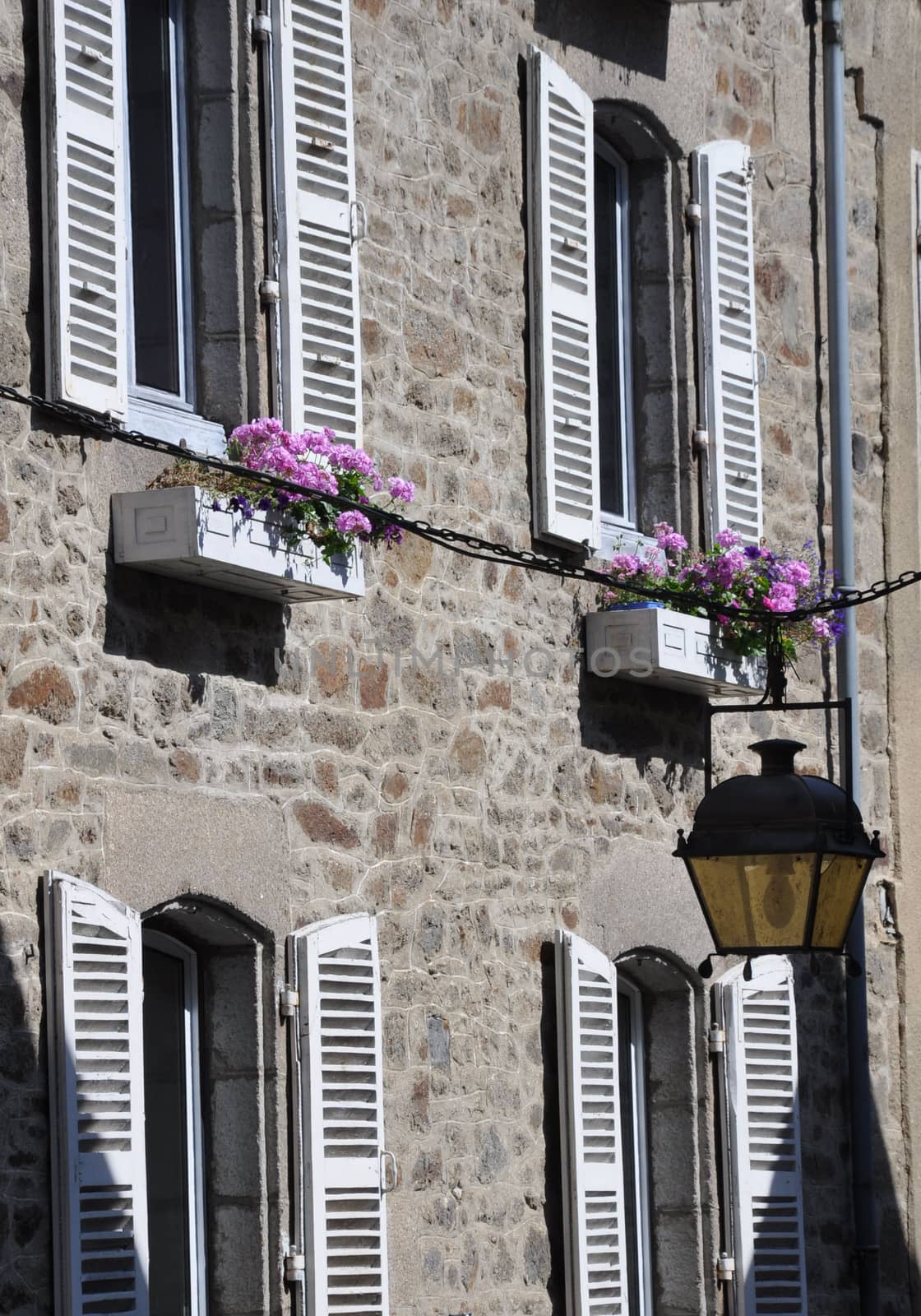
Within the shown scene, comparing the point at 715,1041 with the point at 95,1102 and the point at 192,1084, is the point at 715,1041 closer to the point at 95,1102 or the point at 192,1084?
the point at 192,1084

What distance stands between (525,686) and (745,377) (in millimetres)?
1997

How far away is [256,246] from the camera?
25.9 ft

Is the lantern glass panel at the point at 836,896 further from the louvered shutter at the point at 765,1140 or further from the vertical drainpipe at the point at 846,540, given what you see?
the vertical drainpipe at the point at 846,540

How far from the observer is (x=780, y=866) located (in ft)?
21.8

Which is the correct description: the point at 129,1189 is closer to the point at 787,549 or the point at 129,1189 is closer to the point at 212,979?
the point at 212,979

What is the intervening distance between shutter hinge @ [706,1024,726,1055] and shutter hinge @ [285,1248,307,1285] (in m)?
2.62

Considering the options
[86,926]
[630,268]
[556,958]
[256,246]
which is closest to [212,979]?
[86,926]

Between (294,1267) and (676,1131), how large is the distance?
2491 millimetres

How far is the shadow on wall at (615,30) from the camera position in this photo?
9.55 meters

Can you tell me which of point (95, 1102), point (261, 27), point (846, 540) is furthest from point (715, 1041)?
point (261, 27)

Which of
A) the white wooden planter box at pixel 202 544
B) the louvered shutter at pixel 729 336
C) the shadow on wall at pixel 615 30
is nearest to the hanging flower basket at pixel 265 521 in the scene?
the white wooden planter box at pixel 202 544

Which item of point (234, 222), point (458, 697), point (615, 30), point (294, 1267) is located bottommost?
point (294, 1267)

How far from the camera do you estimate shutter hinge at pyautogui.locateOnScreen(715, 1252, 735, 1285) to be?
9.58m

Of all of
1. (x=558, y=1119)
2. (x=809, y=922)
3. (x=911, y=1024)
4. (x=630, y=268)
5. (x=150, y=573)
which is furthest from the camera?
(x=911, y=1024)
